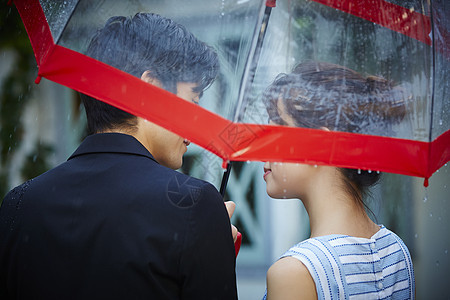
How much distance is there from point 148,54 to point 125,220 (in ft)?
1.85

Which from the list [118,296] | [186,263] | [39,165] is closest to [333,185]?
[186,263]

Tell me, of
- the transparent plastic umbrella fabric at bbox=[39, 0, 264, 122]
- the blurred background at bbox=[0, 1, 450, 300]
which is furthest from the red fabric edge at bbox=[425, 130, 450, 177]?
the blurred background at bbox=[0, 1, 450, 300]

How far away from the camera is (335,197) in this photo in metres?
1.96

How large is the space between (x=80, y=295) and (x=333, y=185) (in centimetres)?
110

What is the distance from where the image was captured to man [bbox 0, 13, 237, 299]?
1.40 m

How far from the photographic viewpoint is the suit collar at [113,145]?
1.58 metres

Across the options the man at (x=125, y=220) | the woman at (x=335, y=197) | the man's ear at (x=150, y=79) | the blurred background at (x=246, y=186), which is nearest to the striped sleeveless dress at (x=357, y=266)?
the woman at (x=335, y=197)

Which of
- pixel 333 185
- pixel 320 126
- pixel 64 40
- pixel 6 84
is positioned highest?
pixel 6 84

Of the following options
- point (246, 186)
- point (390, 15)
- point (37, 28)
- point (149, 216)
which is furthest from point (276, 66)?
point (246, 186)

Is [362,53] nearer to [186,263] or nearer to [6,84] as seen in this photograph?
[186,263]

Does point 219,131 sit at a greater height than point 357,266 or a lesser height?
greater

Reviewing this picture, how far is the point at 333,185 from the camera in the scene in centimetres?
199

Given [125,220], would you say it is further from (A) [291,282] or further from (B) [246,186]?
(B) [246,186]

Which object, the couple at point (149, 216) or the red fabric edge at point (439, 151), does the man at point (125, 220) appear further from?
the red fabric edge at point (439, 151)
